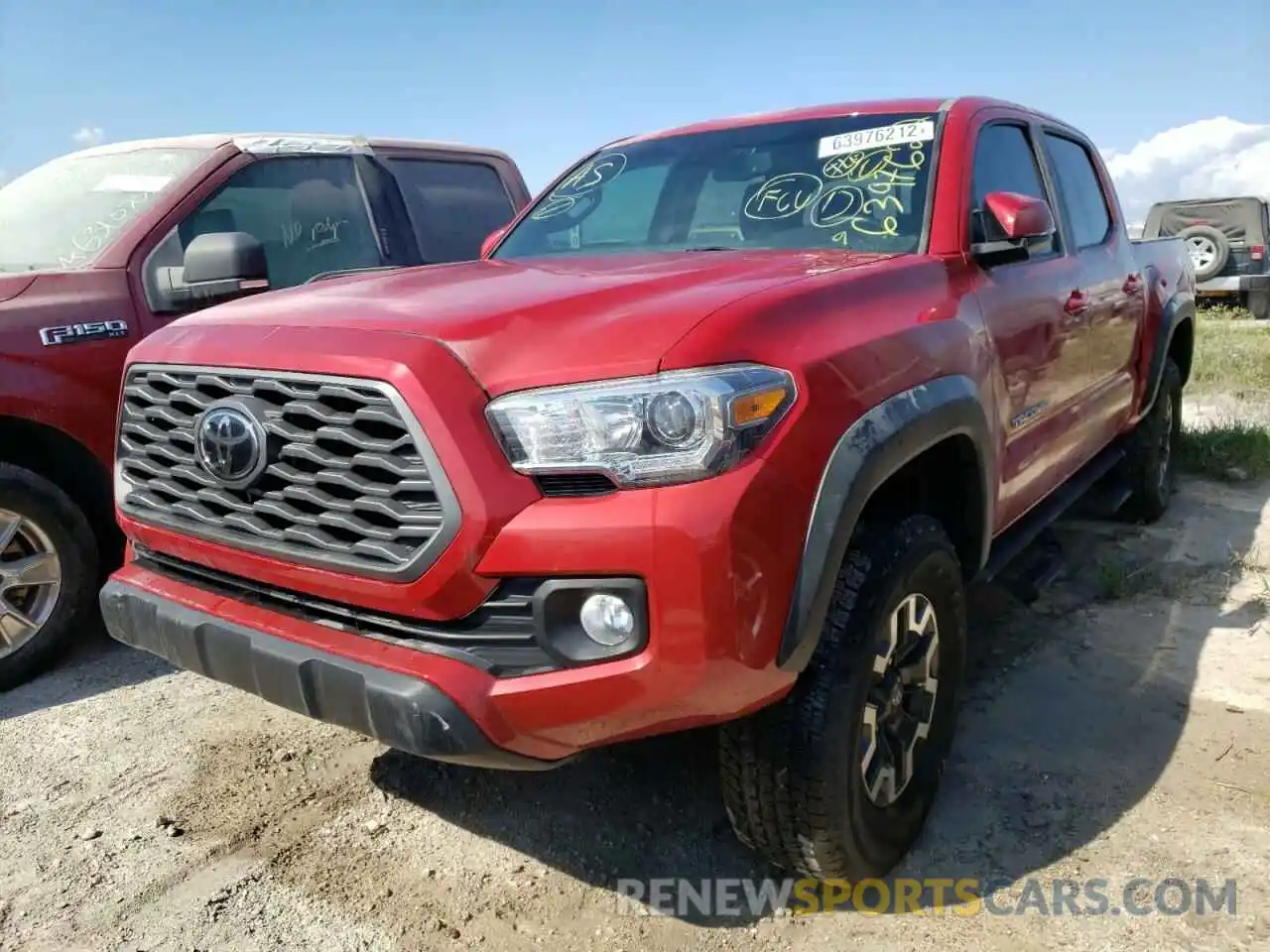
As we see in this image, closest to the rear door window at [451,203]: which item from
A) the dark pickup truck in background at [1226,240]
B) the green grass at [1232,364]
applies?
the green grass at [1232,364]

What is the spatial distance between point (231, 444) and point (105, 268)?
1.99m

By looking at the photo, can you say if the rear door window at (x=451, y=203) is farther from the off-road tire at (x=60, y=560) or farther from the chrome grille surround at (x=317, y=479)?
the chrome grille surround at (x=317, y=479)

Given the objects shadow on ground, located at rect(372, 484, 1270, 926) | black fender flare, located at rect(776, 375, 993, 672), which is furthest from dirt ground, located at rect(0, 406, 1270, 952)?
black fender flare, located at rect(776, 375, 993, 672)

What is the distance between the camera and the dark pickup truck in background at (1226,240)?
13211mm

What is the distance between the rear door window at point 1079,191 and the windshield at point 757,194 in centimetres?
113

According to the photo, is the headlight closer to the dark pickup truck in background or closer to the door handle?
the door handle

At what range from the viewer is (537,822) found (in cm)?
265

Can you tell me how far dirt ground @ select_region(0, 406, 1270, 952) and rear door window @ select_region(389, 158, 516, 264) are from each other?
7.45 feet

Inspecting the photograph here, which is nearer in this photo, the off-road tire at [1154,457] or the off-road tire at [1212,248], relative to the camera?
the off-road tire at [1154,457]

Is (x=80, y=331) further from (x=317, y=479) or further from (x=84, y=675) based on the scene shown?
(x=317, y=479)

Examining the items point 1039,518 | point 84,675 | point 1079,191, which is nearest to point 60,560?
point 84,675

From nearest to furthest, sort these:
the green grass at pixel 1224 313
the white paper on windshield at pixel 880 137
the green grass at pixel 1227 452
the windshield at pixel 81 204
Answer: the white paper on windshield at pixel 880 137, the windshield at pixel 81 204, the green grass at pixel 1227 452, the green grass at pixel 1224 313

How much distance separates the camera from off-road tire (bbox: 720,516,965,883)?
2074 mm

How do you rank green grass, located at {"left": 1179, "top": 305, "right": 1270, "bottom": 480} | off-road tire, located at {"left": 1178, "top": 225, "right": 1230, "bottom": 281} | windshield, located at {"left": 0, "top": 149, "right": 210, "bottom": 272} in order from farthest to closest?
off-road tire, located at {"left": 1178, "top": 225, "right": 1230, "bottom": 281} → green grass, located at {"left": 1179, "top": 305, "right": 1270, "bottom": 480} → windshield, located at {"left": 0, "top": 149, "right": 210, "bottom": 272}
